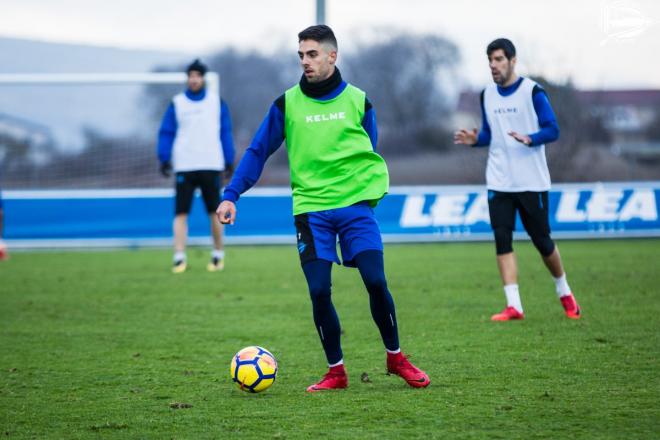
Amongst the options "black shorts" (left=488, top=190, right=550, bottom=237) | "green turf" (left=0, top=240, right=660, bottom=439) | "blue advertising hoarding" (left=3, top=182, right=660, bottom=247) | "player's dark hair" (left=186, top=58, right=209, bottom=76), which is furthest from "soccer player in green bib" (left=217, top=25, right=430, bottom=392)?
"blue advertising hoarding" (left=3, top=182, right=660, bottom=247)

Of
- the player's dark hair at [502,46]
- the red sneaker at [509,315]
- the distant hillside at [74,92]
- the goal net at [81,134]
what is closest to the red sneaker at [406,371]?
the red sneaker at [509,315]

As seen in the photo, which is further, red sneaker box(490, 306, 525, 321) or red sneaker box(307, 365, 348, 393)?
red sneaker box(490, 306, 525, 321)

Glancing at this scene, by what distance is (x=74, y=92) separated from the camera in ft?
65.8

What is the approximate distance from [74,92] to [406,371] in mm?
15601

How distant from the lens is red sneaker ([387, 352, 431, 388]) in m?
5.85

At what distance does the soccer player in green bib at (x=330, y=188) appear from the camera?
5.84 m

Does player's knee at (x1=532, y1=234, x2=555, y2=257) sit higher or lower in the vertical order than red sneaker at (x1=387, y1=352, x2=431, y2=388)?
higher

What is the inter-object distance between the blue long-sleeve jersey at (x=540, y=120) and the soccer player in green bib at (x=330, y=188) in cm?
270

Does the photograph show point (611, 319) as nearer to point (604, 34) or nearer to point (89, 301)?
point (604, 34)

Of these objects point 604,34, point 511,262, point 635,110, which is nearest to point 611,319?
point 511,262

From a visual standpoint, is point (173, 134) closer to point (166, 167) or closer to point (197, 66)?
point (166, 167)

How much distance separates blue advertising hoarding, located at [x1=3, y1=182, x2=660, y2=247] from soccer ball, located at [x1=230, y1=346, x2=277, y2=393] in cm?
1087

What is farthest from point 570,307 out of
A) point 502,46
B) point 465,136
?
point 502,46

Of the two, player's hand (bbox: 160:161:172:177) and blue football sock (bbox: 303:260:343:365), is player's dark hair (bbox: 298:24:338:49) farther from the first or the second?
player's hand (bbox: 160:161:172:177)
